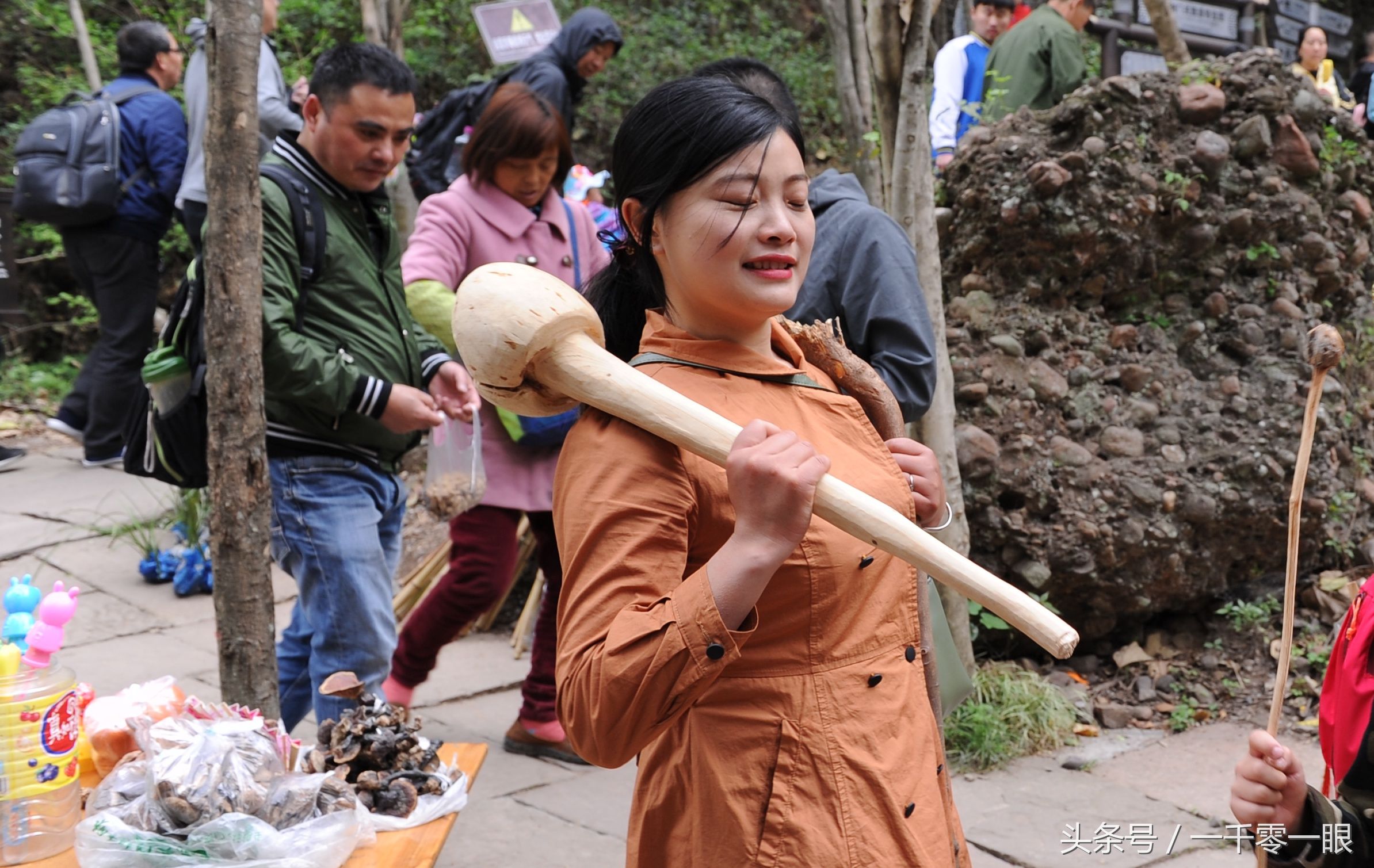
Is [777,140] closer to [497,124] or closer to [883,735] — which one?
[883,735]

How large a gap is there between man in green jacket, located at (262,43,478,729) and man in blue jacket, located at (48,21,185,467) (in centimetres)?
371

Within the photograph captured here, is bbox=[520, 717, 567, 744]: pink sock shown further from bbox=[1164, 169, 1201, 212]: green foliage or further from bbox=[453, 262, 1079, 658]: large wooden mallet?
bbox=[1164, 169, 1201, 212]: green foliage

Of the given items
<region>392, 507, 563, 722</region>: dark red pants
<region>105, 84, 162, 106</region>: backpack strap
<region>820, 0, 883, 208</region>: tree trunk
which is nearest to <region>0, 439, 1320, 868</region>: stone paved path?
<region>392, 507, 563, 722</region>: dark red pants

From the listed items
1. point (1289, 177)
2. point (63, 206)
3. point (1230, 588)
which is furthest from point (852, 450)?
point (63, 206)

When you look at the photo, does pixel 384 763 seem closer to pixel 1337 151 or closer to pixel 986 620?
pixel 986 620

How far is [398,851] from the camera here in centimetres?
254

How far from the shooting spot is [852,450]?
1770 mm

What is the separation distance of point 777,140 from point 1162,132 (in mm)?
4269

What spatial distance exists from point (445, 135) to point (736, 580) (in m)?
5.01

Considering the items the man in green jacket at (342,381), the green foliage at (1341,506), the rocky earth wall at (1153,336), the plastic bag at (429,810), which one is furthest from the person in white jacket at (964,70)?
the plastic bag at (429,810)

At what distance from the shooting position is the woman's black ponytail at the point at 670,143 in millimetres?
1638

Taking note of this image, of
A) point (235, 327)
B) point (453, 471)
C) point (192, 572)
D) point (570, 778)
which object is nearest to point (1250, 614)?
point (570, 778)

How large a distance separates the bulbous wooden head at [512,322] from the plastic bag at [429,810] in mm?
1393

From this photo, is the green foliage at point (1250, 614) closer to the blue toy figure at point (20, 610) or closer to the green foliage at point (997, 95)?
the green foliage at point (997, 95)
